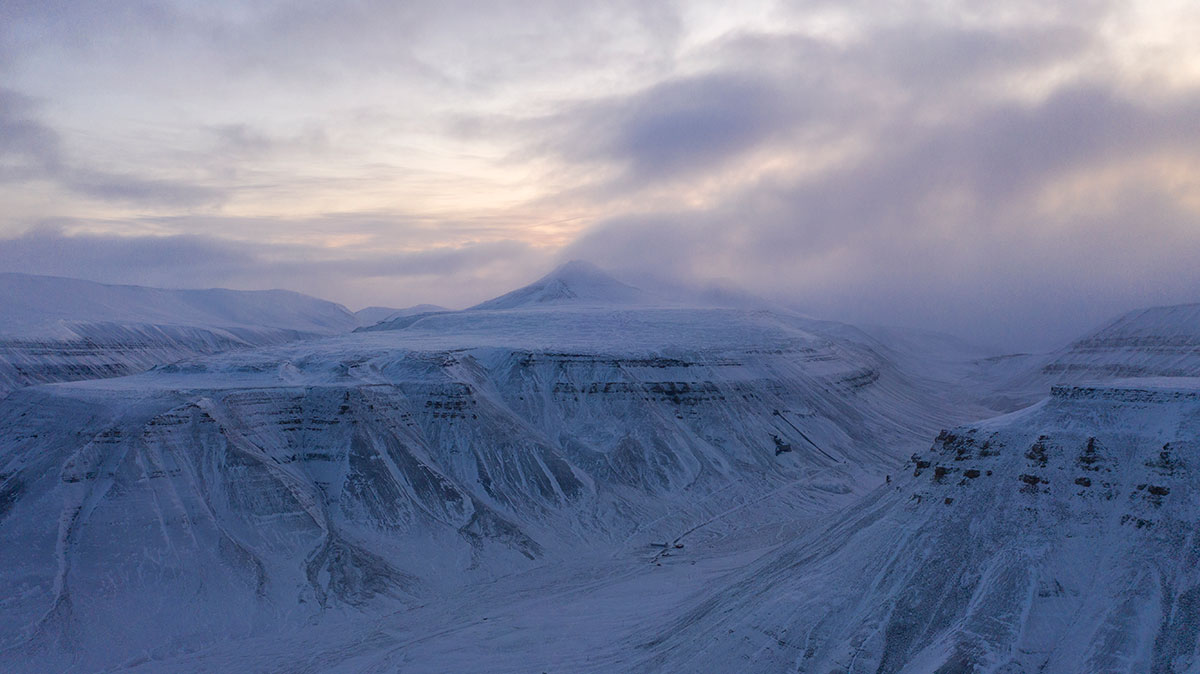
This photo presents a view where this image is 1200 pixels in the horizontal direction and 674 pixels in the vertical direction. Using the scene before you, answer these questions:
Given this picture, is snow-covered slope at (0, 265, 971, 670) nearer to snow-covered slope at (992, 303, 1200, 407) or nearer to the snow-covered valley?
the snow-covered valley

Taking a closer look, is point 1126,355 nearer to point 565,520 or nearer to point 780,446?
point 780,446

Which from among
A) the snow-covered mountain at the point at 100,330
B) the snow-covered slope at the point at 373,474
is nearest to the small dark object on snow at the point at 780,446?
the snow-covered slope at the point at 373,474

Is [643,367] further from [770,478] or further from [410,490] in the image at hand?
[410,490]

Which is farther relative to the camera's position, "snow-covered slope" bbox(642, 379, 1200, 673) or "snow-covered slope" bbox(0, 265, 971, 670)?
"snow-covered slope" bbox(0, 265, 971, 670)

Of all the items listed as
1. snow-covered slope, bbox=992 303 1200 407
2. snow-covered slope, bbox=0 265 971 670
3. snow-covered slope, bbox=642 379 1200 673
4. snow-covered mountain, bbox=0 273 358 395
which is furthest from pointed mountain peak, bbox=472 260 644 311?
snow-covered slope, bbox=642 379 1200 673

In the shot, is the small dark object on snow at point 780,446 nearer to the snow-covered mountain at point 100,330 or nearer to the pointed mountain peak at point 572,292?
the pointed mountain peak at point 572,292

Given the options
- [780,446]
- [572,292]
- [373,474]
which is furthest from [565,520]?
[572,292]

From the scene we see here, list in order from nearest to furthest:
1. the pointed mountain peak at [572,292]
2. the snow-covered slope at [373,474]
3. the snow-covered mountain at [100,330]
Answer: the snow-covered slope at [373,474] → the snow-covered mountain at [100,330] → the pointed mountain peak at [572,292]
